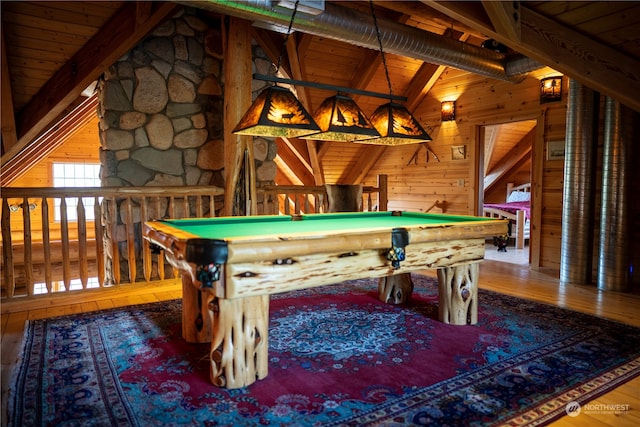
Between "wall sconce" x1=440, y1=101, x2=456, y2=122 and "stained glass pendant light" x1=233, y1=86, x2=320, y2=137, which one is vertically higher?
"wall sconce" x1=440, y1=101, x2=456, y2=122


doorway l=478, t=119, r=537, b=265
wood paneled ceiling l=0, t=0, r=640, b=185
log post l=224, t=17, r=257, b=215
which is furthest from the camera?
doorway l=478, t=119, r=537, b=265

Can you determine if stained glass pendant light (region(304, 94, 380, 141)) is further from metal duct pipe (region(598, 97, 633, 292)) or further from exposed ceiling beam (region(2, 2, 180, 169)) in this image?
metal duct pipe (region(598, 97, 633, 292))

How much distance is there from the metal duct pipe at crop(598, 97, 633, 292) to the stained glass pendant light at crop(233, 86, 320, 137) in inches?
126

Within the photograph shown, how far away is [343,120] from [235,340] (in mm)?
1613

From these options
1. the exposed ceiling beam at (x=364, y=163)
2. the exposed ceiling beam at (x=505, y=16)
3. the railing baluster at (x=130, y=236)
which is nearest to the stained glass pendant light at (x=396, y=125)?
the exposed ceiling beam at (x=505, y=16)

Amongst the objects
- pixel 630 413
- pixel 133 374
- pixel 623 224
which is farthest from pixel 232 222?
pixel 623 224

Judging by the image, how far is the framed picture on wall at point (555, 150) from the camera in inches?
196

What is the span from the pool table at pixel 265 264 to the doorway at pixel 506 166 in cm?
320

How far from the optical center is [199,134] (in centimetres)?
468

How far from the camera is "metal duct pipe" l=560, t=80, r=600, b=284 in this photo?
4.31m

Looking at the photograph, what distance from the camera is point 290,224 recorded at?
113 inches

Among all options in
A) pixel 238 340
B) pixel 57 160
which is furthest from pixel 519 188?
pixel 57 160

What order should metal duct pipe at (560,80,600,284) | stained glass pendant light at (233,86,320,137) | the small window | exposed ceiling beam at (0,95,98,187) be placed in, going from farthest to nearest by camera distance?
the small window
exposed ceiling beam at (0,95,98,187)
metal duct pipe at (560,80,600,284)
stained glass pendant light at (233,86,320,137)

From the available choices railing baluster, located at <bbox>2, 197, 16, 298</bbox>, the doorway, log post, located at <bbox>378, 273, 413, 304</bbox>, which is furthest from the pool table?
the doorway
